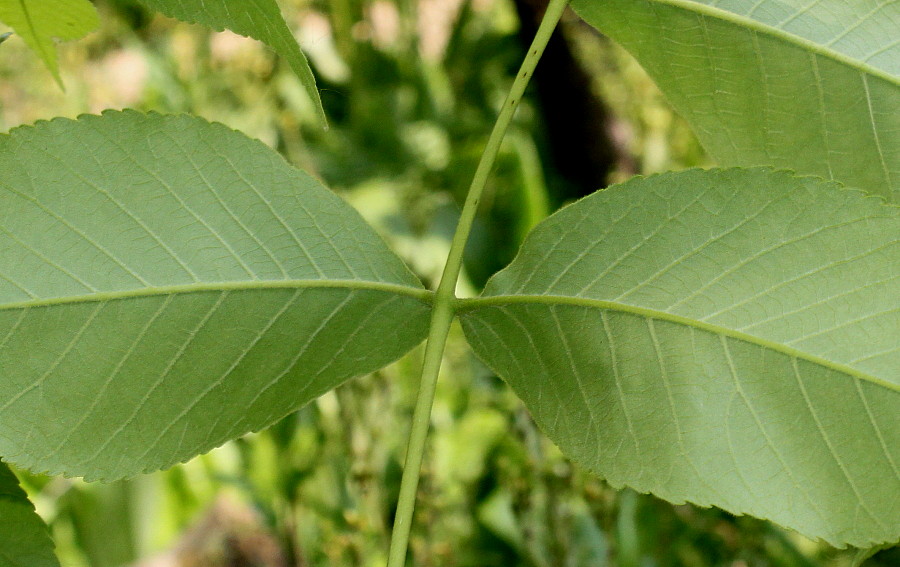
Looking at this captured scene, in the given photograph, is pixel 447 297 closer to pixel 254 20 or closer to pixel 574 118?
pixel 254 20

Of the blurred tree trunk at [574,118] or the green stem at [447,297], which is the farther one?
the blurred tree trunk at [574,118]

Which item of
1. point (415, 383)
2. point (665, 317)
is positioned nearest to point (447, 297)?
point (665, 317)

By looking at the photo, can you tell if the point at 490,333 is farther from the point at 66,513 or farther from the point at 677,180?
the point at 66,513

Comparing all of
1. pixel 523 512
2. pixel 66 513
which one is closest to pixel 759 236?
pixel 523 512

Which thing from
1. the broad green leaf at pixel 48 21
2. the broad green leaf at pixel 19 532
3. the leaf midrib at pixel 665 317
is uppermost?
the broad green leaf at pixel 48 21

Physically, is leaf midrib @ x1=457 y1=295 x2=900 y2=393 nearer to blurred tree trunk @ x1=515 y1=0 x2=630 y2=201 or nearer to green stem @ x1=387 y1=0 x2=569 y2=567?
green stem @ x1=387 y1=0 x2=569 y2=567

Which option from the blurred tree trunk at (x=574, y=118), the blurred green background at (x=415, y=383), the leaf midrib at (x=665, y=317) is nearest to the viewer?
the leaf midrib at (x=665, y=317)

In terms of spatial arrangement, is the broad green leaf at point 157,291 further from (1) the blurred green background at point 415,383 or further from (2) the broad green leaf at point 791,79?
(1) the blurred green background at point 415,383

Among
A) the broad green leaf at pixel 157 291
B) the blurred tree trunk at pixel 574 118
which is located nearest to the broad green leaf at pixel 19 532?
the broad green leaf at pixel 157 291
